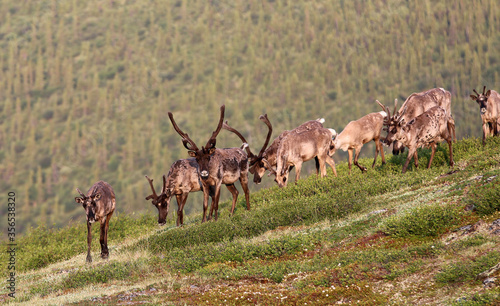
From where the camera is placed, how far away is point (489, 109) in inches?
968

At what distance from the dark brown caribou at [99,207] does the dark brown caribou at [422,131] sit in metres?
10.2

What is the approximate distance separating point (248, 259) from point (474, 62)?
519ft

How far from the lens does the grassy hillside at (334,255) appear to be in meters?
11.0

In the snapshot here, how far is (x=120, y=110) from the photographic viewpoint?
197750 millimetres

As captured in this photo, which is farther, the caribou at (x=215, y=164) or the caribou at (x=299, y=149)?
the caribou at (x=299, y=149)

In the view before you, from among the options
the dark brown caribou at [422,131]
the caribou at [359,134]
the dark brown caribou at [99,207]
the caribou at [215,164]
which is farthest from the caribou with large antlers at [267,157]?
the dark brown caribou at [99,207]

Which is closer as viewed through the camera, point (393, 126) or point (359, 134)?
point (393, 126)

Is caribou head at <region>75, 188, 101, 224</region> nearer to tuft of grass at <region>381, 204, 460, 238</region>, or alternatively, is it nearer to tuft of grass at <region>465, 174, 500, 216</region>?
tuft of grass at <region>381, 204, 460, 238</region>

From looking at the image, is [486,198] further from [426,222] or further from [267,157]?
[267,157]

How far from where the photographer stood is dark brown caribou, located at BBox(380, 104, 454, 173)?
72.6 ft

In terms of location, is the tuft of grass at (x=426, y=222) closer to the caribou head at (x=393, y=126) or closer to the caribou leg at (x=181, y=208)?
the caribou head at (x=393, y=126)

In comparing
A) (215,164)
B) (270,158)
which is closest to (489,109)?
(270,158)

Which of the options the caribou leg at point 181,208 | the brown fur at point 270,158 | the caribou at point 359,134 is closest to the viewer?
the caribou leg at point 181,208

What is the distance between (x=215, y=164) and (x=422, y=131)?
7376mm
